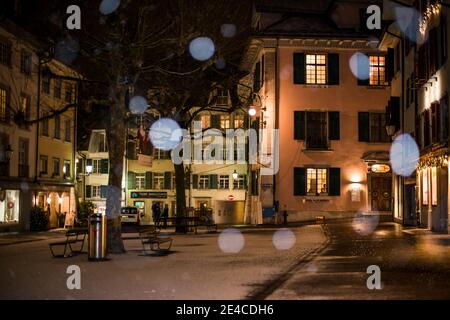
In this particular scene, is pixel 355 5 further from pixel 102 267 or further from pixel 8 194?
pixel 102 267

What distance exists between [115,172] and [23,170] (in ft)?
70.7

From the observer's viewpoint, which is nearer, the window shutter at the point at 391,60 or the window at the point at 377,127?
the window shutter at the point at 391,60

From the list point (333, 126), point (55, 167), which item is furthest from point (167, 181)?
point (333, 126)

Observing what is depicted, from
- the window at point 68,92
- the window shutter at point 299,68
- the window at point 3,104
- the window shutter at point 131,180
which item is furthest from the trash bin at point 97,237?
the window shutter at point 131,180

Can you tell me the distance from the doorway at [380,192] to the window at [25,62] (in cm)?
2318

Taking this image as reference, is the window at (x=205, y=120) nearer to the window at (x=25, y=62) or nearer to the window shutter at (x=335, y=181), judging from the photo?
the window shutter at (x=335, y=181)

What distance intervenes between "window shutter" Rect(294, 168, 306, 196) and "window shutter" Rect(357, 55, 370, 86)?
719 centimetres

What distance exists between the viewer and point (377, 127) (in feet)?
146

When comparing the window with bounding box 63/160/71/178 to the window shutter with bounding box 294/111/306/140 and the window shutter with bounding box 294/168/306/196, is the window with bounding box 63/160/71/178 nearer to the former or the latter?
the window shutter with bounding box 294/168/306/196

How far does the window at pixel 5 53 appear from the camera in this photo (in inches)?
1446

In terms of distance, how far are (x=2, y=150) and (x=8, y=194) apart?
8.64 ft

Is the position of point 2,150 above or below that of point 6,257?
above

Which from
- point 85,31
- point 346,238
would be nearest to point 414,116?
point 346,238
